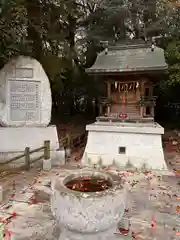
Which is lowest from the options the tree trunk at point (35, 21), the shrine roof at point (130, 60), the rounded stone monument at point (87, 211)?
the rounded stone monument at point (87, 211)

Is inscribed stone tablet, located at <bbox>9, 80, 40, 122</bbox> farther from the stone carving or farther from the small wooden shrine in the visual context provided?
the small wooden shrine

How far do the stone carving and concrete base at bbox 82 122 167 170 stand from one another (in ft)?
7.06

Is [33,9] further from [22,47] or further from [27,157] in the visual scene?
[27,157]

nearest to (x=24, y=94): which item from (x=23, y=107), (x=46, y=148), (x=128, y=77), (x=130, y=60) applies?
(x=23, y=107)

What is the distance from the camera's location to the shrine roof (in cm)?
941

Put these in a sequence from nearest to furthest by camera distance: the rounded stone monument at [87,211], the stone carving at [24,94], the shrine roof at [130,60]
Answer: the rounded stone monument at [87,211] → the stone carving at [24,94] → the shrine roof at [130,60]

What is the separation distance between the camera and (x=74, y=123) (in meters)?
20.4

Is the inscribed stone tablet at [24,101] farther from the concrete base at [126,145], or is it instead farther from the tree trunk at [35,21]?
the concrete base at [126,145]

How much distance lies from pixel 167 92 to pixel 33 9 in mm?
10952

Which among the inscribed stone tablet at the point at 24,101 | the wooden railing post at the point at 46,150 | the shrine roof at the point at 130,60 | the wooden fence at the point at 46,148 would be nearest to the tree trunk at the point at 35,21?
the inscribed stone tablet at the point at 24,101

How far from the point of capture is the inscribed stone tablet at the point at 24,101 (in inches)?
361

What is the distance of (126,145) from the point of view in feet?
31.4

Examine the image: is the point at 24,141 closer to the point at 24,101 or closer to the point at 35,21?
the point at 24,101

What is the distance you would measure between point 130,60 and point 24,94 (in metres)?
4.72
